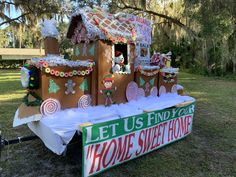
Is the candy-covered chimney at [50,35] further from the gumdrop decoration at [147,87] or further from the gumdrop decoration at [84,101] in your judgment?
the gumdrop decoration at [147,87]

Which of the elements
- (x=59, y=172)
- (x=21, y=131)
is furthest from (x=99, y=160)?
(x=21, y=131)

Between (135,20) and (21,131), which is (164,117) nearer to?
Answer: (135,20)

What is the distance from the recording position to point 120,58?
2.93 metres

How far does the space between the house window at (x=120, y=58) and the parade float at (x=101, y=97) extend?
0.5 inches

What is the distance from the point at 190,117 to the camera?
3.53 metres

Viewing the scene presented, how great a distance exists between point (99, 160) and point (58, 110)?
0.71 meters

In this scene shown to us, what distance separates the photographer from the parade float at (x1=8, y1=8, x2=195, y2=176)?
7.81ft

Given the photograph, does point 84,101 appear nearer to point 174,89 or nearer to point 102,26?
point 102,26

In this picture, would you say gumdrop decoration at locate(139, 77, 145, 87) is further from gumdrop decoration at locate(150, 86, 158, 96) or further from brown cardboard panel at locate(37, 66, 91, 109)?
brown cardboard panel at locate(37, 66, 91, 109)

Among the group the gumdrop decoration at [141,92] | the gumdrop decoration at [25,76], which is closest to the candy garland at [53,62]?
the gumdrop decoration at [25,76]

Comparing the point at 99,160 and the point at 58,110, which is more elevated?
the point at 58,110

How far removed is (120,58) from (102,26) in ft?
1.44

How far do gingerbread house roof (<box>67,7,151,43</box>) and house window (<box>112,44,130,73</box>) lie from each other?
0.53 ft

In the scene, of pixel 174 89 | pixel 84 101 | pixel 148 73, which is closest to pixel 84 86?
pixel 84 101
